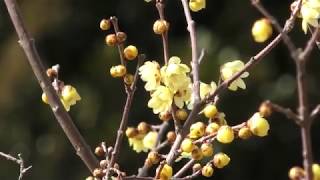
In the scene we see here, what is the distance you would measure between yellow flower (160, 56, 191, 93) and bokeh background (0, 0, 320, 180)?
216 cm

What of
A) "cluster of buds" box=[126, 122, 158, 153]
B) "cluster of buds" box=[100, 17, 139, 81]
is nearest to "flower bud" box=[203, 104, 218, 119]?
"cluster of buds" box=[100, 17, 139, 81]

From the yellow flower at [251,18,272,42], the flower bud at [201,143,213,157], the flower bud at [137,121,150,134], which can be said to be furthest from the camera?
the flower bud at [137,121,150,134]

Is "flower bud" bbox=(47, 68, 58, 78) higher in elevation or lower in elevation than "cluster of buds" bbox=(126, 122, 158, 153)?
higher

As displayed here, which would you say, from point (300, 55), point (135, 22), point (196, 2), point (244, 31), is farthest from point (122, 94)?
point (300, 55)

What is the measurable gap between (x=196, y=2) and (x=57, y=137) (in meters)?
2.30

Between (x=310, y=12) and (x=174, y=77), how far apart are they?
7.5 inches

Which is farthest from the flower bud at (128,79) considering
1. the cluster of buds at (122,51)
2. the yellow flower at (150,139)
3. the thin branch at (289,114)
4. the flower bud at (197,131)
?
the thin branch at (289,114)

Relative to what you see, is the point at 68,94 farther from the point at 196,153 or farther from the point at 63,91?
the point at 196,153

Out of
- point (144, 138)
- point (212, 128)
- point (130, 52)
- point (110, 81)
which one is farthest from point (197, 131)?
point (110, 81)

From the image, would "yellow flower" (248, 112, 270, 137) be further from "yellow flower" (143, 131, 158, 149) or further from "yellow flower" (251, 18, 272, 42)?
"yellow flower" (143, 131, 158, 149)

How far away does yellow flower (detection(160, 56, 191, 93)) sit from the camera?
1.09 metres

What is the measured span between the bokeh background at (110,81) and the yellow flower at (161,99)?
7.00 feet

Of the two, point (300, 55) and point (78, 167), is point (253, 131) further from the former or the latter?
point (78, 167)

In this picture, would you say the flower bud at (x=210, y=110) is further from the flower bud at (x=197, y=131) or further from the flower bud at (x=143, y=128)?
the flower bud at (x=143, y=128)
